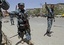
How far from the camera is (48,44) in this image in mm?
12188

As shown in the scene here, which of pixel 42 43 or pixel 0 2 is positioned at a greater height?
pixel 0 2

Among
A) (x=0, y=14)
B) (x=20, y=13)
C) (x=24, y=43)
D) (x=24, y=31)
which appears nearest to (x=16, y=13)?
(x=20, y=13)

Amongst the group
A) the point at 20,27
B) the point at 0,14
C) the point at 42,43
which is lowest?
the point at 42,43

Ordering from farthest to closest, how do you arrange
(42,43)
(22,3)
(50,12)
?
(50,12) → (42,43) → (22,3)

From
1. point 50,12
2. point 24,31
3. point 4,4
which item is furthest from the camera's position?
point 50,12

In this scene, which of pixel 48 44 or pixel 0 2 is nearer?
pixel 0 2

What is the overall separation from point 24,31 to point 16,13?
91 centimetres

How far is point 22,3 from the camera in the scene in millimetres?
10758

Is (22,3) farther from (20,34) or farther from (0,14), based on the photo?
(0,14)

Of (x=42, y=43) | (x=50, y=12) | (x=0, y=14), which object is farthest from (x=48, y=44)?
(x=0, y=14)

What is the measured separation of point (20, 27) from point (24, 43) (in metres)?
0.88

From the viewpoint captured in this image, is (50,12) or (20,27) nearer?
(20,27)

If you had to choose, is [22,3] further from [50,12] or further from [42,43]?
[50,12]

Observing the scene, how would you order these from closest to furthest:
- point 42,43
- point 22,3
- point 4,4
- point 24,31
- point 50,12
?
point 4,4
point 22,3
point 24,31
point 42,43
point 50,12
